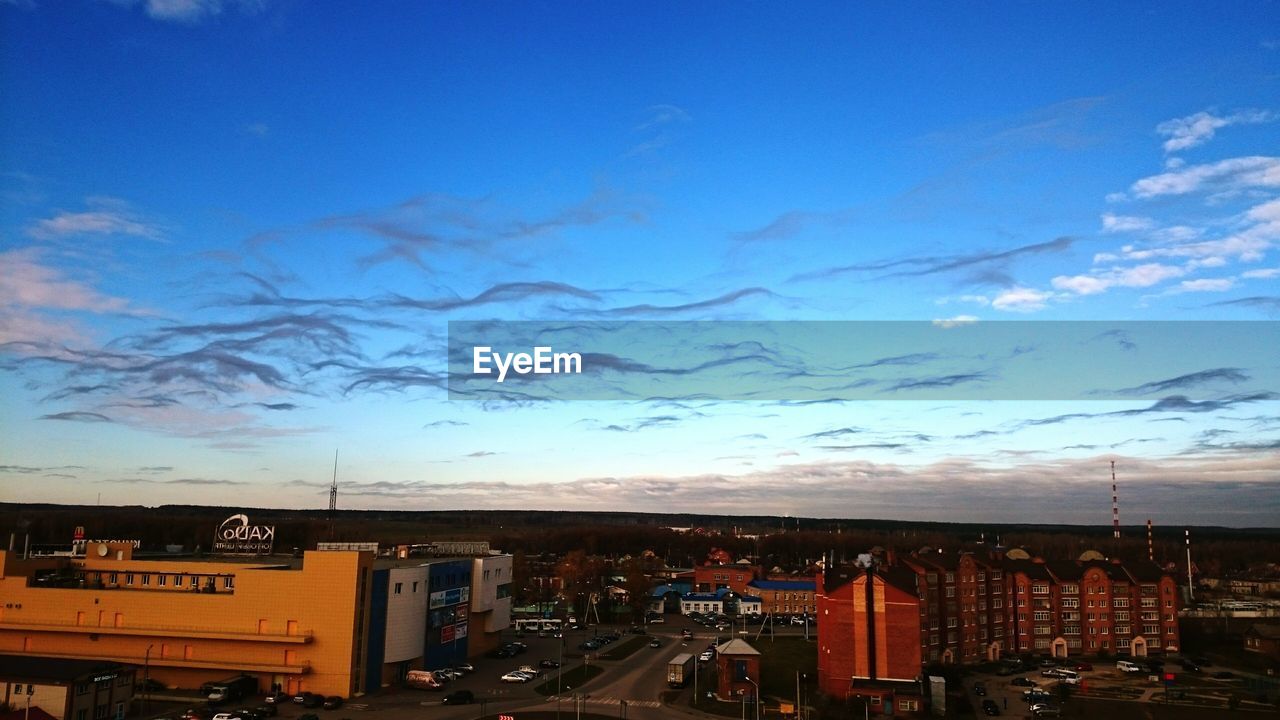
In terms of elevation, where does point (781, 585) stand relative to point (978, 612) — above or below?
below

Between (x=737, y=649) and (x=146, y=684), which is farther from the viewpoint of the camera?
(x=737, y=649)

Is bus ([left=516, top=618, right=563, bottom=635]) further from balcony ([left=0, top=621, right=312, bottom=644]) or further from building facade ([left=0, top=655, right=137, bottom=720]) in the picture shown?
building facade ([left=0, top=655, right=137, bottom=720])

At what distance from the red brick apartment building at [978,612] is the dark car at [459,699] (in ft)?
79.4

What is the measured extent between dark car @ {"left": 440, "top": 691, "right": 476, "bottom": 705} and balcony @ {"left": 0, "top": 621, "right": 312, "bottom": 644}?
9168 mm

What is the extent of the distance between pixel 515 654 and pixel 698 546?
128874 mm

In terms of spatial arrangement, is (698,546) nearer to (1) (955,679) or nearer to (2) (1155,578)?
(2) (1155,578)

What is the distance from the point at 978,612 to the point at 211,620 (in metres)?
61.8

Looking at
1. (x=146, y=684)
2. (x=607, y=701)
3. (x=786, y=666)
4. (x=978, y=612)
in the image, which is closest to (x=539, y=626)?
(x=786, y=666)

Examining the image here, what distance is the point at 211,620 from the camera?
5216 centimetres

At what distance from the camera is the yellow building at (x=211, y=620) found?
51.0 m

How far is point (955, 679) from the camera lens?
62781mm

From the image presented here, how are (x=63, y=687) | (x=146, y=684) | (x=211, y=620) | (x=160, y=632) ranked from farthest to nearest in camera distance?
(x=160, y=632)
(x=211, y=620)
(x=146, y=684)
(x=63, y=687)

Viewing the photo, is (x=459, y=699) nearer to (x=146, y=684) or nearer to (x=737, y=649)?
(x=737, y=649)

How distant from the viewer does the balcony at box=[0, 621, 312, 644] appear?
168 feet
